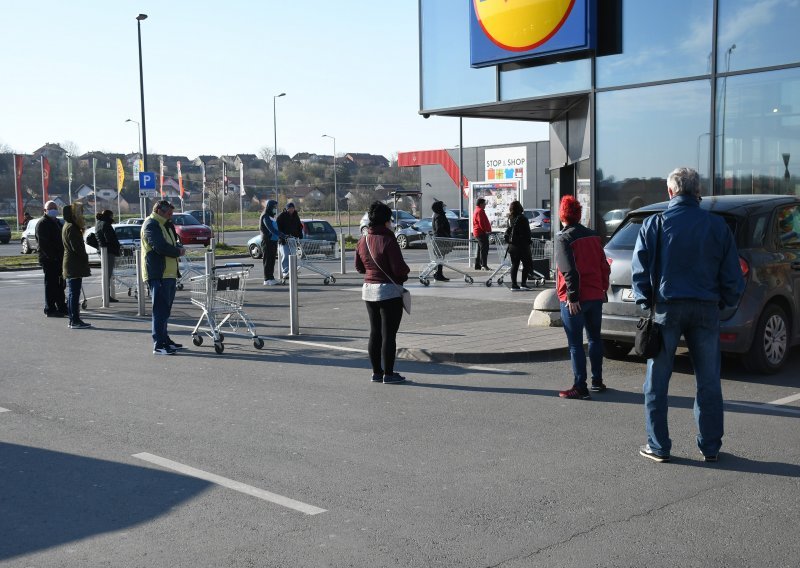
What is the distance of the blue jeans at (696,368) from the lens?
5.96 m

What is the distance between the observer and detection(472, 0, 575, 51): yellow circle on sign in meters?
14.8

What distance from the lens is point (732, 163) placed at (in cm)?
1330

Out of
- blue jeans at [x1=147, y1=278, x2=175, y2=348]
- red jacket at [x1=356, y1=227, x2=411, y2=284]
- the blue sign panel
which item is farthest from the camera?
the blue sign panel

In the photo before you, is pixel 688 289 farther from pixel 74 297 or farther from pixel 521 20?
pixel 521 20

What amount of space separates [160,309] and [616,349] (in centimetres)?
551

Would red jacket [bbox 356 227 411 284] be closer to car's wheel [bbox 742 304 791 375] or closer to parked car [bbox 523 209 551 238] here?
car's wheel [bbox 742 304 791 375]

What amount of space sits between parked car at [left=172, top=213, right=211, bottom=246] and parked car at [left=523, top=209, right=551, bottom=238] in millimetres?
14691

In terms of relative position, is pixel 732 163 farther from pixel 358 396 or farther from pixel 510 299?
pixel 358 396

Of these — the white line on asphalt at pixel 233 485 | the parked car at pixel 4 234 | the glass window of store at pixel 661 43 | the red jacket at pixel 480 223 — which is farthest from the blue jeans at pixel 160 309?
the parked car at pixel 4 234

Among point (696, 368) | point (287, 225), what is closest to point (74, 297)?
point (287, 225)

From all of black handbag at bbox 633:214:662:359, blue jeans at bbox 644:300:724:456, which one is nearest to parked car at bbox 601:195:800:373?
blue jeans at bbox 644:300:724:456

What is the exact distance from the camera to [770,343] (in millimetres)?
9117

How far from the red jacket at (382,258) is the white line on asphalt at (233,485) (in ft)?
10.7

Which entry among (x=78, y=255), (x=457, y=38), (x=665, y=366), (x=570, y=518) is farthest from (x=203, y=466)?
(x=457, y=38)
